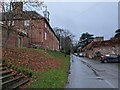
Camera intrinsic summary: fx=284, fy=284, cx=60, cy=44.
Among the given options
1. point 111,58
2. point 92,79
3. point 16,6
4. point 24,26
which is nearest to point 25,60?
point 92,79

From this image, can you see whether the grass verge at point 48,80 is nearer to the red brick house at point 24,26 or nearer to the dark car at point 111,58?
the red brick house at point 24,26

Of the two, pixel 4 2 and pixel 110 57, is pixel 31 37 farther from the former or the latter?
pixel 4 2

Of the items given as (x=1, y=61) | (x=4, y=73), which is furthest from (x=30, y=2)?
(x=4, y=73)

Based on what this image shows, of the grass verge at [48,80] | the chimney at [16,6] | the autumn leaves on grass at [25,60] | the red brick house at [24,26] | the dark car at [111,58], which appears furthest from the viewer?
the dark car at [111,58]

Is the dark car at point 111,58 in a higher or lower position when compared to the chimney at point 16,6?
lower

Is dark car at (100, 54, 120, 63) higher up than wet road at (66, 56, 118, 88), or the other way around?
dark car at (100, 54, 120, 63)

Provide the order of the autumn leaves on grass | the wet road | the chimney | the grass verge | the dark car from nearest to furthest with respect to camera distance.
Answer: the grass verge → the wet road → the autumn leaves on grass → the chimney → the dark car

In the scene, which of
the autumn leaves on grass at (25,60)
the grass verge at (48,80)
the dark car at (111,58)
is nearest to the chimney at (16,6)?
the autumn leaves on grass at (25,60)

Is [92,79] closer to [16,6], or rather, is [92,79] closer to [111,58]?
[16,6]

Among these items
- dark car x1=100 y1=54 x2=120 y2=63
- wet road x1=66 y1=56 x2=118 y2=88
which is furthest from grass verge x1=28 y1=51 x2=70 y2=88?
dark car x1=100 y1=54 x2=120 y2=63

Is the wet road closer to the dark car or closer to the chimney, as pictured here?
the chimney

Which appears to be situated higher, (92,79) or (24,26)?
(24,26)

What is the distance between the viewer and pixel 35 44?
62000 mm

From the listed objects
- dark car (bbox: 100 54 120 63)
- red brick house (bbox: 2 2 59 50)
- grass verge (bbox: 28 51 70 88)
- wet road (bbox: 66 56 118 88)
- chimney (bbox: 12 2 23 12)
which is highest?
chimney (bbox: 12 2 23 12)
